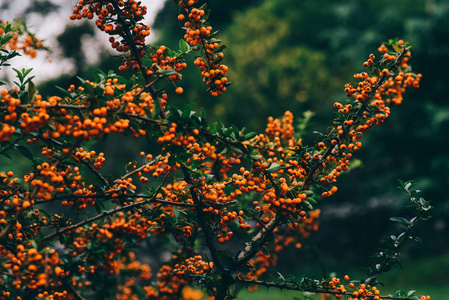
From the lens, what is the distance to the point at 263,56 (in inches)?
574

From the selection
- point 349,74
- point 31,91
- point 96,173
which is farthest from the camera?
point 349,74

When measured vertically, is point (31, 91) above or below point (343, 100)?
below

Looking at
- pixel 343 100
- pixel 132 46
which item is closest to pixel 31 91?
pixel 132 46

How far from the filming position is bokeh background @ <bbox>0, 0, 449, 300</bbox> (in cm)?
1073

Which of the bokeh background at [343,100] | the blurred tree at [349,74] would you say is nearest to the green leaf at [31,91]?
the bokeh background at [343,100]

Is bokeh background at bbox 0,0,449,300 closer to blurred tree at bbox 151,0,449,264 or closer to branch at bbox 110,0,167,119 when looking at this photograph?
blurred tree at bbox 151,0,449,264

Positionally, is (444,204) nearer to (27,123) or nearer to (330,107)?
(330,107)

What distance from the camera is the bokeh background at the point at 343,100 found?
423 inches

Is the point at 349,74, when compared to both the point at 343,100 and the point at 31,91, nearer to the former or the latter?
the point at 343,100

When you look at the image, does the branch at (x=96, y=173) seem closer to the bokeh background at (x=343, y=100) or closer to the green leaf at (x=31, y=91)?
the green leaf at (x=31, y=91)

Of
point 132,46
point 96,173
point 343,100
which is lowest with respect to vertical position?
point 96,173

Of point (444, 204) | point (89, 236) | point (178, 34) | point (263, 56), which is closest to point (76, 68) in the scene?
point (178, 34)

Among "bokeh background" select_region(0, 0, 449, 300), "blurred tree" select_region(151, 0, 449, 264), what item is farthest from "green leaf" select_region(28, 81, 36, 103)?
"blurred tree" select_region(151, 0, 449, 264)

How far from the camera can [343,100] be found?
1429 cm
